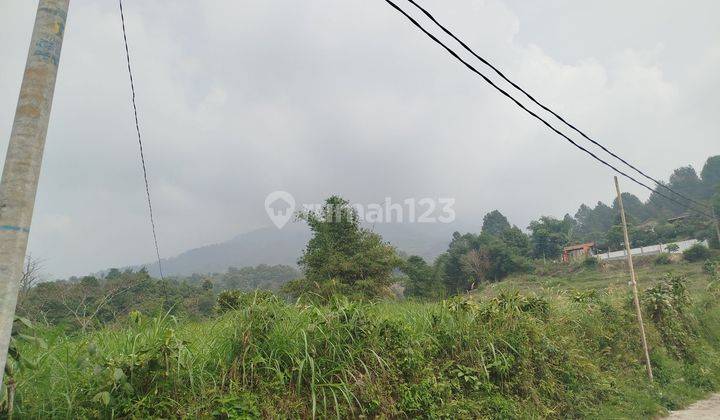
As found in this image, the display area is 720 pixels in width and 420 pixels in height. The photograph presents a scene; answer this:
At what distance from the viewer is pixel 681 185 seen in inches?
3531

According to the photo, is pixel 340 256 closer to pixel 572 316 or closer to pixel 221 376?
pixel 572 316

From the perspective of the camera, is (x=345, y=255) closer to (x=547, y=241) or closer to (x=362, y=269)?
(x=362, y=269)

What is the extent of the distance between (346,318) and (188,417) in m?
1.70

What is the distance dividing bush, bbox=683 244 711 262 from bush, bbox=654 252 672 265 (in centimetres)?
155

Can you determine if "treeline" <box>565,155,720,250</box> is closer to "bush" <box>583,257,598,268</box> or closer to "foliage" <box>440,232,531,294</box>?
"bush" <box>583,257,598,268</box>

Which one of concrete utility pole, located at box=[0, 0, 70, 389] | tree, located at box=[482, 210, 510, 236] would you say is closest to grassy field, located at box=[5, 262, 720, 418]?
concrete utility pole, located at box=[0, 0, 70, 389]

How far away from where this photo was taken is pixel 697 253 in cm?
3766

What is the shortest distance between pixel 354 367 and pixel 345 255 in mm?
24631

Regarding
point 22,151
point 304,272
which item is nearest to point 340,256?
point 304,272

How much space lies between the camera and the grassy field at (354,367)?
2799 millimetres

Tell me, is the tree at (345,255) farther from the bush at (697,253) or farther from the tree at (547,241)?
the tree at (547,241)

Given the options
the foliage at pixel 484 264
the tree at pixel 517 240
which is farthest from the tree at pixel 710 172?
the foliage at pixel 484 264

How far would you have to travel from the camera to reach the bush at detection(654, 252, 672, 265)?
3934cm

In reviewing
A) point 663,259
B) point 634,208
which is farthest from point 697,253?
point 634,208
